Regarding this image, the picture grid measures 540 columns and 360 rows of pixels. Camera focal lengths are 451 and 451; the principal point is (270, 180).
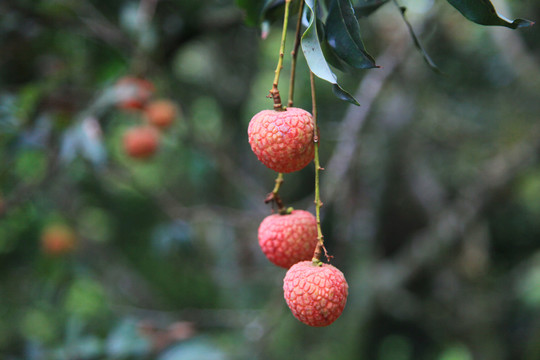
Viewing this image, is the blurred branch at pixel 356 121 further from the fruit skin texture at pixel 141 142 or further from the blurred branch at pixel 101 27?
the blurred branch at pixel 101 27

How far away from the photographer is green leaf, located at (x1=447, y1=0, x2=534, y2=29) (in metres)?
0.58

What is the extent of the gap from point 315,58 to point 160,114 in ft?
5.36

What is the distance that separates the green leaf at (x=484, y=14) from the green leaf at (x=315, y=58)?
0.19m

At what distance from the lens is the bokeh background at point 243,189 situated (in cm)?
186

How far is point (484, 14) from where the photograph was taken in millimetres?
585

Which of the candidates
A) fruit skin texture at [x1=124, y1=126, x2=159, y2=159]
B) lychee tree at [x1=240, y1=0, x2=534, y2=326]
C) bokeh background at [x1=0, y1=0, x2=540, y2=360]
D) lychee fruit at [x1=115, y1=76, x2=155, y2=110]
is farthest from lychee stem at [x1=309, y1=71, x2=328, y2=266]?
fruit skin texture at [x1=124, y1=126, x2=159, y2=159]

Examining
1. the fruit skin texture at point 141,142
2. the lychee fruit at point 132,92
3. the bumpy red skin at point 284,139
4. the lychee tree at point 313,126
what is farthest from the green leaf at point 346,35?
the fruit skin texture at point 141,142

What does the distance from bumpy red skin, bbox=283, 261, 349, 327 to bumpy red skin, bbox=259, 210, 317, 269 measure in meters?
0.09

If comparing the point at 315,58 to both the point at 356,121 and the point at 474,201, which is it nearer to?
the point at 356,121

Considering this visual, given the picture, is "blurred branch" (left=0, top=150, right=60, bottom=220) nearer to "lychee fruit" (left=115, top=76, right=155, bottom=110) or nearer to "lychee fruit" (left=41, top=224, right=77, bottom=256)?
"lychee fruit" (left=115, top=76, right=155, bottom=110)

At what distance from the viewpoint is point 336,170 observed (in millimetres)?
1787

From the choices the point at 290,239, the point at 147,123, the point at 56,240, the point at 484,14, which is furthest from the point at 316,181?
the point at 56,240

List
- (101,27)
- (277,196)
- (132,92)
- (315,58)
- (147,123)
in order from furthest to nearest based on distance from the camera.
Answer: (147,123) < (101,27) < (132,92) < (277,196) < (315,58)

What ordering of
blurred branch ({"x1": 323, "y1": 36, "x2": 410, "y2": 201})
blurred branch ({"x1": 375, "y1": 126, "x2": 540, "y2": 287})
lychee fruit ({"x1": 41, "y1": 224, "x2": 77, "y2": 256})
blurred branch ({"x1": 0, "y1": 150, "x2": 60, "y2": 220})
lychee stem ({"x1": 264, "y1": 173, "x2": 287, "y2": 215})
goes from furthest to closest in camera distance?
lychee fruit ({"x1": 41, "y1": 224, "x2": 77, "y2": 256}) → blurred branch ({"x1": 375, "y1": 126, "x2": 540, "y2": 287}) → blurred branch ({"x1": 0, "y1": 150, "x2": 60, "y2": 220}) → blurred branch ({"x1": 323, "y1": 36, "x2": 410, "y2": 201}) → lychee stem ({"x1": 264, "y1": 173, "x2": 287, "y2": 215})
